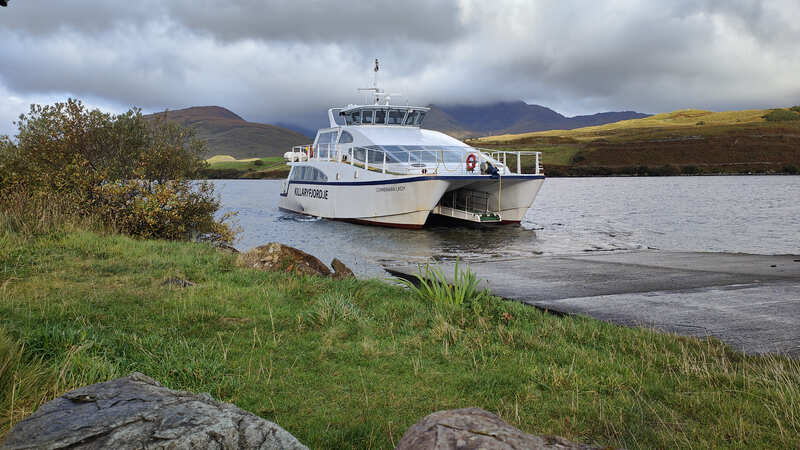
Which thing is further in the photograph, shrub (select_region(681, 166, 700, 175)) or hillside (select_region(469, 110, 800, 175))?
shrub (select_region(681, 166, 700, 175))

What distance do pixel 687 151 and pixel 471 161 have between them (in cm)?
8257

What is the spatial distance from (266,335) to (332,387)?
1.46 metres

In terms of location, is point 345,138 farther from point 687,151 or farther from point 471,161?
point 687,151

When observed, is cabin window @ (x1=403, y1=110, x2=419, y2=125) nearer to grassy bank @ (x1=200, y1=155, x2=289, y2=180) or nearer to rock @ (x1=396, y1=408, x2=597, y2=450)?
rock @ (x1=396, y1=408, x2=597, y2=450)

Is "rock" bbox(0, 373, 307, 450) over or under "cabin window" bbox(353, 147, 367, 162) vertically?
under

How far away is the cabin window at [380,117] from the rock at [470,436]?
25469 millimetres

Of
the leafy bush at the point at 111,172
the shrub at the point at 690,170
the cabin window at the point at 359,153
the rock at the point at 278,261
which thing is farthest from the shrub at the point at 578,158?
the rock at the point at 278,261

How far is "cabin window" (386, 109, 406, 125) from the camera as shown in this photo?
26692mm

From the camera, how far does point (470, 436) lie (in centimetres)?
178

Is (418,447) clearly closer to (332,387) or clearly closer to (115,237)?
(332,387)

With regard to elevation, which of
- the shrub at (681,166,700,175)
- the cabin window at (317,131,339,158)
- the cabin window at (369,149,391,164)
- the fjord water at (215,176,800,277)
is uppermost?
the cabin window at (317,131,339,158)

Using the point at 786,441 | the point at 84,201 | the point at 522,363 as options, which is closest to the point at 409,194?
the point at 84,201

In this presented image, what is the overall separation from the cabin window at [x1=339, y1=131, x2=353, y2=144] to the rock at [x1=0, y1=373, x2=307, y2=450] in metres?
24.0

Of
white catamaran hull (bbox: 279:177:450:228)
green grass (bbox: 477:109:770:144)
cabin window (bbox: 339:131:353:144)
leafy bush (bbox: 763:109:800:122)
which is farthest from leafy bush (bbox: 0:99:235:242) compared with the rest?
leafy bush (bbox: 763:109:800:122)
